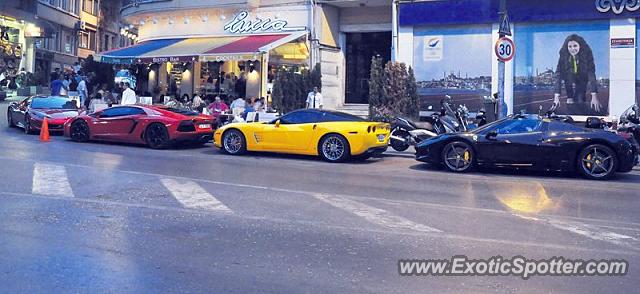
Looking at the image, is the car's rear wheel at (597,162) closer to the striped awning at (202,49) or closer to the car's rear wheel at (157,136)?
the car's rear wheel at (157,136)

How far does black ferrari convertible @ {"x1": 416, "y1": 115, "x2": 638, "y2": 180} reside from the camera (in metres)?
12.2

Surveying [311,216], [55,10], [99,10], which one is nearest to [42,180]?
[311,216]

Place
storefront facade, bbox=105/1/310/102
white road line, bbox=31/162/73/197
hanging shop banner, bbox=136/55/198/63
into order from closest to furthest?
white road line, bbox=31/162/73/197 → hanging shop banner, bbox=136/55/198/63 → storefront facade, bbox=105/1/310/102

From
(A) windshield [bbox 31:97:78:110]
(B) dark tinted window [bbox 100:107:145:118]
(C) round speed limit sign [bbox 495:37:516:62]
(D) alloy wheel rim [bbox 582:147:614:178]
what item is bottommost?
(D) alloy wheel rim [bbox 582:147:614:178]

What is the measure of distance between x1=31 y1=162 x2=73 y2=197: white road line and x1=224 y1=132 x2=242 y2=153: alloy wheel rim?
4.29m

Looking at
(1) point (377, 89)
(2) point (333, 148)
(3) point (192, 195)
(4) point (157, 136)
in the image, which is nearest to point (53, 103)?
(4) point (157, 136)

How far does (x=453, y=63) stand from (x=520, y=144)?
10296 millimetres

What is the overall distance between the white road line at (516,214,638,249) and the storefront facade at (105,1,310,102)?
53.5 feet

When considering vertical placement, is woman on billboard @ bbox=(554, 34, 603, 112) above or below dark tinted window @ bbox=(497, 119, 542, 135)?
above

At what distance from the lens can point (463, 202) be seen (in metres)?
9.51

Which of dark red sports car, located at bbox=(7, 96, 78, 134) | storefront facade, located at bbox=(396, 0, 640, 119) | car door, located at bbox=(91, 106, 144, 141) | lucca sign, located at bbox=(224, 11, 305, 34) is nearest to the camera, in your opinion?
car door, located at bbox=(91, 106, 144, 141)

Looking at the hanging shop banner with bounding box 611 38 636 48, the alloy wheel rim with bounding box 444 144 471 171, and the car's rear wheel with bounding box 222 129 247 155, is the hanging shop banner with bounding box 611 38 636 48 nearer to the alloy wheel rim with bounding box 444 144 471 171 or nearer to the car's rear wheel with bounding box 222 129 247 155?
the alloy wheel rim with bounding box 444 144 471 171

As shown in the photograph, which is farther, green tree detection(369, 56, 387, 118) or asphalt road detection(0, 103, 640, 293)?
green tree detection(369, 56, 387, 118)

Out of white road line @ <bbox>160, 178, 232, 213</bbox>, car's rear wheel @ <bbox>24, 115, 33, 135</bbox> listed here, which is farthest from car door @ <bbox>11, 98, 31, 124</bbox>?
white road line @ <bbox>160, 178, 232, 213</bbox>
